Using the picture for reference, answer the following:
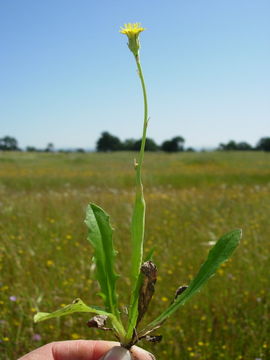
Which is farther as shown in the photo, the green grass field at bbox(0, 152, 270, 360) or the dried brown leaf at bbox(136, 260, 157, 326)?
the green grass field at bbox(0, 152, 270, 360)

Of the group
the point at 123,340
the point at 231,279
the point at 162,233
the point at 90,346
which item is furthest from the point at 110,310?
the point at 162,233

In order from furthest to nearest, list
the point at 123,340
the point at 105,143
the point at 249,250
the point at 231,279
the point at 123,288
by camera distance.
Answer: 1. the point at 105,143
2. the point at 249,250
3. the point at 231,279
4. the point at 123,288
5. the point at 123,340

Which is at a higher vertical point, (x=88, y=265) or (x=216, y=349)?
(x=88, y=265)

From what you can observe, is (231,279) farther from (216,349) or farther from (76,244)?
(76,244)

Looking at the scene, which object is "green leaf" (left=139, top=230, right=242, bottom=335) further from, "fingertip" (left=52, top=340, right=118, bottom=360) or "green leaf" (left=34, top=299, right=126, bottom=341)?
"fingertip" (left=52, top=340, right=118, bottom=360)

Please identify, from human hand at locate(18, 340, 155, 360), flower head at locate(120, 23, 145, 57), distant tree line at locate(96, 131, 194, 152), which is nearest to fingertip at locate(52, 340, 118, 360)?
human hand at locate(18, 340, 155, 360)

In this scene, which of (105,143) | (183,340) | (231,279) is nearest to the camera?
(183,340)

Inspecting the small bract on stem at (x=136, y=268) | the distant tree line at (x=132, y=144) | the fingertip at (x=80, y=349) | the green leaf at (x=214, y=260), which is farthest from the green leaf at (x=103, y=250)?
the distant tree line at (x=132, y=144)

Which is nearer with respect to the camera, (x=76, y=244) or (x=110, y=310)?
(x=110, y=310)

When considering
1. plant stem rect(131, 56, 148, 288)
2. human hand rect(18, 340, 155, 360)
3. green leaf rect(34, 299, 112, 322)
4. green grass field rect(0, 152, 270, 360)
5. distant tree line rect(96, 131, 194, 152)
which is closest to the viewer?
green leaf rect(34, 299, 112, 322)
